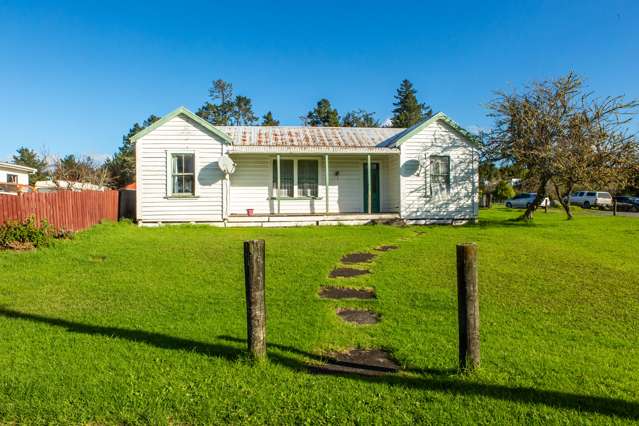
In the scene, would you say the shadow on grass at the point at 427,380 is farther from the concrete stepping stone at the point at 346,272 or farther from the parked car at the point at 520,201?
the parked car at the point at 520,201

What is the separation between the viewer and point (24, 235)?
9141mm

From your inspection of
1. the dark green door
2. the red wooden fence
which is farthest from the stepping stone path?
the dark green door

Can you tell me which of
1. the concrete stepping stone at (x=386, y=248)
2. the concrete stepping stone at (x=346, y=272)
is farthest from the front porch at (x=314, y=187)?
the concrete stepping stone at (x=346, y=272)

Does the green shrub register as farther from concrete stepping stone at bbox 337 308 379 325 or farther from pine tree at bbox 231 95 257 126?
pine tree at bbox 231 95 257 126

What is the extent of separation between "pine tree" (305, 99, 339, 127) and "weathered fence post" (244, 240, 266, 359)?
50.0m

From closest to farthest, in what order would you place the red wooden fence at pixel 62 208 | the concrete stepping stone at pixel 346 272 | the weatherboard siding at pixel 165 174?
the concrete stepping stone at pixel 346 272, the red wooden fence at pixel 62 208, the weatherboard siding at pixel 165 174

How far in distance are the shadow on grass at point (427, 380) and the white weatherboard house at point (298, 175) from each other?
11133 millimetres

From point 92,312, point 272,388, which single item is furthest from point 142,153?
point 272,388

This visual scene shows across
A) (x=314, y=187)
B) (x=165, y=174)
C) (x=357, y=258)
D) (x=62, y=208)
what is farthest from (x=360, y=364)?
(x=314, y=187)

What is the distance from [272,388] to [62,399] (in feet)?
5.08

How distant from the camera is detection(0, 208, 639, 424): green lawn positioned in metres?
2.86

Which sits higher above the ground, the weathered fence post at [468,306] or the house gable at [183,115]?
the house gable at [183,115]

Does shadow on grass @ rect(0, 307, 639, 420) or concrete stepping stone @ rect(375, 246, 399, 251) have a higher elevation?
concrete stepping stone @ rect(375, 246, 399, 251)

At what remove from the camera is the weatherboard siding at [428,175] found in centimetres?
1658
